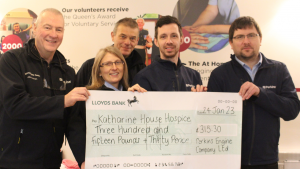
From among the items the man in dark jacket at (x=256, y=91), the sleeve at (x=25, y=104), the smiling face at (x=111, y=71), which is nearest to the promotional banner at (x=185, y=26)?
the man in dark jacket at (x=256, y=91)

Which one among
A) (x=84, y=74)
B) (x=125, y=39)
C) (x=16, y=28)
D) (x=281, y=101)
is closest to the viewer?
(x=281, y=101)

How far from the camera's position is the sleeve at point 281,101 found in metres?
2.02

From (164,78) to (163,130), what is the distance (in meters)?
0.52

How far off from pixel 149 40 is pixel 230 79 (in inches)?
59.6

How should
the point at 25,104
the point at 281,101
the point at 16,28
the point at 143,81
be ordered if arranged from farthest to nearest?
the point at 16,28 < the point at 143,81 < the point at 281,101 < the point at 25,104

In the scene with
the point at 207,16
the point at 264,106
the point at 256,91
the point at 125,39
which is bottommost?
the point at 264,106

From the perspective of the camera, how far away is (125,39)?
2875mm

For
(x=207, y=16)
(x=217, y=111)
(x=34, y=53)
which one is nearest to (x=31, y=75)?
(x=34, y=53)

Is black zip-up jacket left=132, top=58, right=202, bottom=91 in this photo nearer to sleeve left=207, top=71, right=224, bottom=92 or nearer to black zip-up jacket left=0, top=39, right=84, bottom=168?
sleeve left=207, top=71, right=224, bottom=92

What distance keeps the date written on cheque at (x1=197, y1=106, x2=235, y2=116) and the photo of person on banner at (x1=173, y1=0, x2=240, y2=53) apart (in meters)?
1.58

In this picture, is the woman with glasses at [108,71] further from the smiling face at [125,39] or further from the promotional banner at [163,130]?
the smiling face at [125,39]

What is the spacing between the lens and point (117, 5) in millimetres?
3309

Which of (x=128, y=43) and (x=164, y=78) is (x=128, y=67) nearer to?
(x=128, y=43)

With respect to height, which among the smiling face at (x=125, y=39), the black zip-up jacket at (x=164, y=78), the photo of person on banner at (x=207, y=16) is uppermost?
the photo of person on banner at (x=207, y=16)
